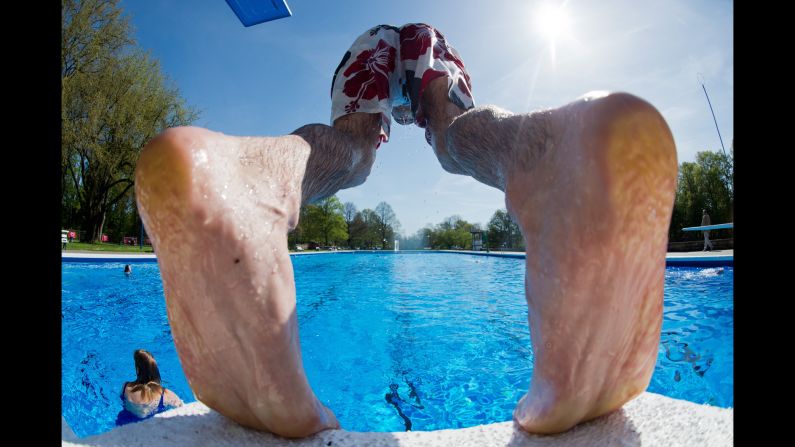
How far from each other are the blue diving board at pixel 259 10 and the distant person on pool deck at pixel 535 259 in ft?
6.28

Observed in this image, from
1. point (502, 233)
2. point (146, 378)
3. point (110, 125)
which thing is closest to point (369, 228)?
point (502, 233)

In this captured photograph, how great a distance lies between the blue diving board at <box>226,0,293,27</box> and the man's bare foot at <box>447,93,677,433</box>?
2106 millimetres

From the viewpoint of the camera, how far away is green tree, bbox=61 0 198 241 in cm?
1225

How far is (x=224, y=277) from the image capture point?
50 centimetres

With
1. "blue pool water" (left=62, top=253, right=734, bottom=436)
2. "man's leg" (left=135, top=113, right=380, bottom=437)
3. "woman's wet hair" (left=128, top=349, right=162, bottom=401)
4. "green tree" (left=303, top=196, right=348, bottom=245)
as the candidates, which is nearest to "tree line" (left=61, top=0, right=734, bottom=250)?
"blue pool water" (left=62, top=253, right=734, bottom=436)

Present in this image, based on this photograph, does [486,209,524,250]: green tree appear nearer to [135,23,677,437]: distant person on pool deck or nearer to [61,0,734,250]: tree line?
[61,0,734,250]: tree line

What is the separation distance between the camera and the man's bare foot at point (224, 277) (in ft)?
1.61

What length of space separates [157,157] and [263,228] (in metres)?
0.17

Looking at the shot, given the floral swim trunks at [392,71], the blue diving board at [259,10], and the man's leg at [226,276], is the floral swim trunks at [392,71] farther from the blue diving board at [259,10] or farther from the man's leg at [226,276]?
the blue diving board at [259,10]

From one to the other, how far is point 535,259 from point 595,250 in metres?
0.09

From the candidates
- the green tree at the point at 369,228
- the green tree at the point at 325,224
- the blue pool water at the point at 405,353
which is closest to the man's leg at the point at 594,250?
the blue pool water at the point at 405,353
